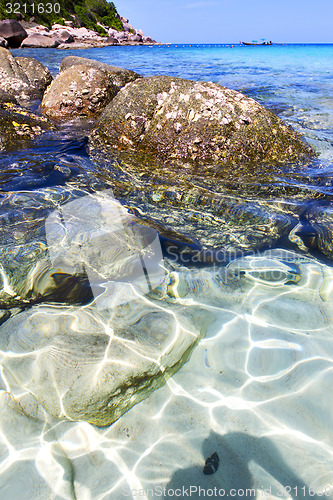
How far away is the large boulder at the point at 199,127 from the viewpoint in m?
4.48

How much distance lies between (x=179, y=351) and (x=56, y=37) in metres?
58.0

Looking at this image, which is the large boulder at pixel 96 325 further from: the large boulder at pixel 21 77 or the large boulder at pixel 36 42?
the large boulder at pixel 36 42

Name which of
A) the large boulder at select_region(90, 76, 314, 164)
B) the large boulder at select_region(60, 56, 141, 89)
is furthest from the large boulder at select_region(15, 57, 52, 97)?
the large boulder at select_region(90, 76, 314, 164)

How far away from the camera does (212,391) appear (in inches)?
75.1

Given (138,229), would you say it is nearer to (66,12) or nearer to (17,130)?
(17,130)

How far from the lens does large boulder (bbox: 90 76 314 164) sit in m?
4.48

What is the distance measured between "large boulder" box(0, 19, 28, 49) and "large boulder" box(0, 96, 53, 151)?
3878 cm

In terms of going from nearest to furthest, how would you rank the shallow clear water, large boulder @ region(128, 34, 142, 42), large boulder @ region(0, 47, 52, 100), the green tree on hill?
1. the shallow clear water
2. large boulder @ region(0, 47, 52, 100)
3. the green tree on hill
4. large boulder @ region(128, 34, 142, 42)

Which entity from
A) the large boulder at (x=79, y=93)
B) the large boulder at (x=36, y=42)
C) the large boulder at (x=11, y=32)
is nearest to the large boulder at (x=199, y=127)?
the large boulder at (x=79, y=93)

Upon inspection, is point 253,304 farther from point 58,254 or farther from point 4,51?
point 4,51

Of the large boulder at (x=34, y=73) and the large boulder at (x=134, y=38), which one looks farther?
the large boulder at (x=134, y=38)

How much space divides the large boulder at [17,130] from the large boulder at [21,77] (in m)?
3.80

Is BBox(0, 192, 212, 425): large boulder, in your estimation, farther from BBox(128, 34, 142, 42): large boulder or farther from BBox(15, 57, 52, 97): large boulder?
BBox(128, 34, 142, 42): large boulder

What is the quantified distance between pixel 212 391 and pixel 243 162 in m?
3.49
